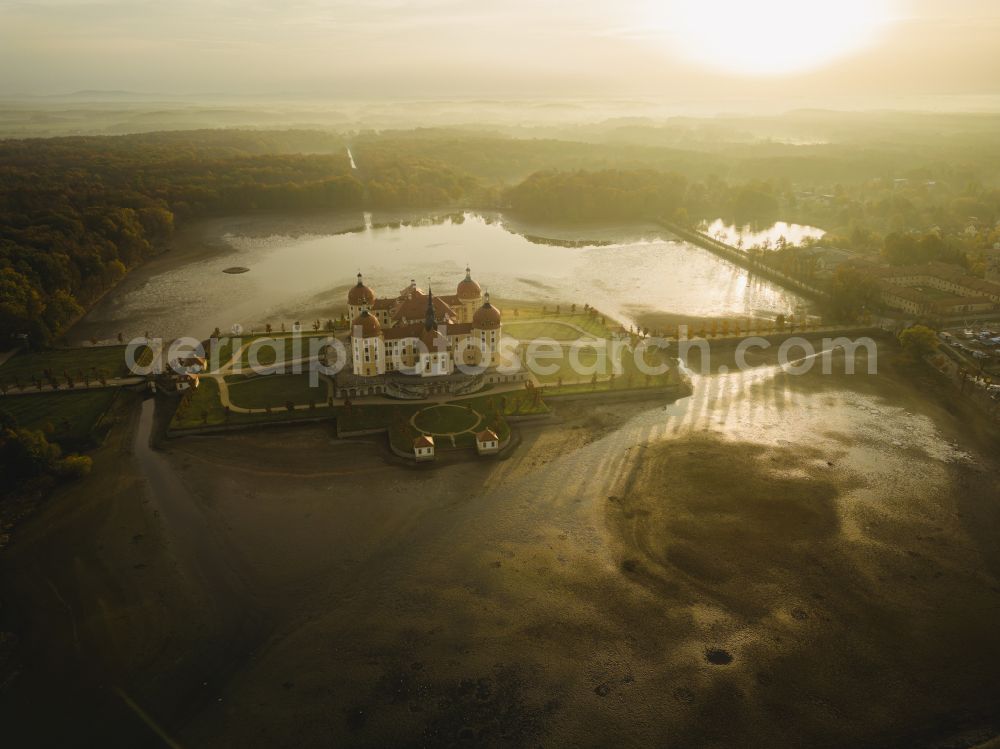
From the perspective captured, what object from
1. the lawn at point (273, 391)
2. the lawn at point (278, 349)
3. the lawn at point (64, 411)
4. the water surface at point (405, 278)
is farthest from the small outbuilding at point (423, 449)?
the water surface at point (405, 278)

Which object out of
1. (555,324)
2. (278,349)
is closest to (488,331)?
(555,324)

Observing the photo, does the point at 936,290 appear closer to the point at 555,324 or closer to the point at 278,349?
the point at 555,324

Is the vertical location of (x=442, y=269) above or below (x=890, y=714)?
above

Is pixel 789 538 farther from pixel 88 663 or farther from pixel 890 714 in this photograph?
pixel 88 663

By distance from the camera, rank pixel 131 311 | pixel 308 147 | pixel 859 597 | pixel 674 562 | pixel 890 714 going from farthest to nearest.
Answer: pixel 308 147, pixel 131 311, pixel 674 562, pixel 859 597, pixel 890 714

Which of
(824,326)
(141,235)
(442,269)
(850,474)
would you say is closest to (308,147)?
(141,235)

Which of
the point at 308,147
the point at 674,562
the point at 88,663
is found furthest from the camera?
the point at 308,147

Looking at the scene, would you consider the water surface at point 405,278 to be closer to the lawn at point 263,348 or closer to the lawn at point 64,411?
the lawn at point 263,348
